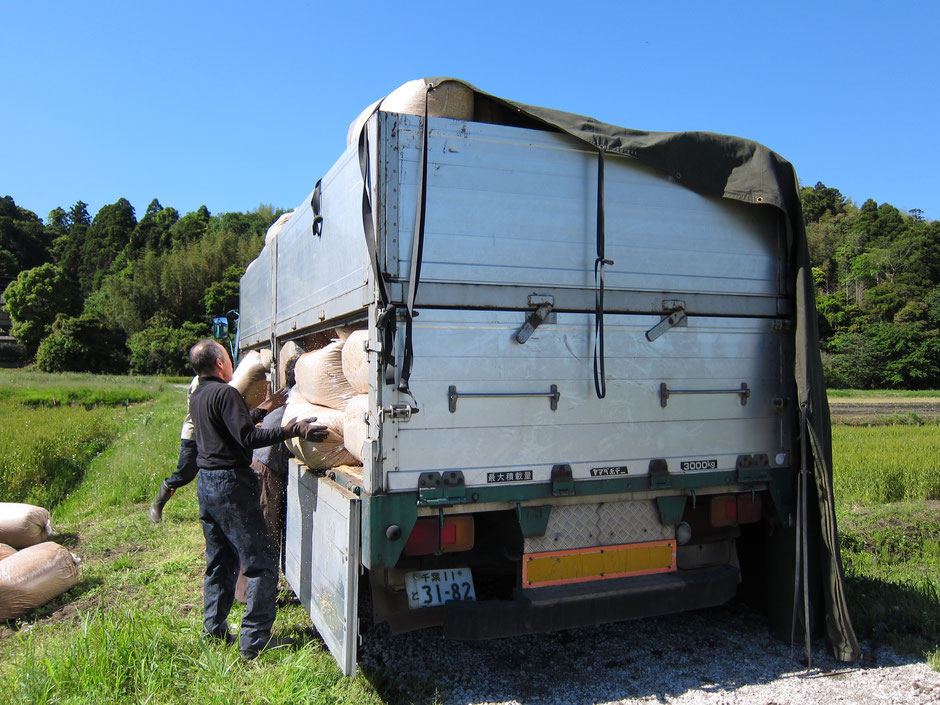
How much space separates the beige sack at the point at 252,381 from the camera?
6020 millimetres

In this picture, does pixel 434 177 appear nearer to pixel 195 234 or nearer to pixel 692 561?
pixel 692 561

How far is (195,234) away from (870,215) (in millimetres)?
78245

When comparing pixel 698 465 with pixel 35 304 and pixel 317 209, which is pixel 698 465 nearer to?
pixel 317 209

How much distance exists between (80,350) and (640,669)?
55.8 meters

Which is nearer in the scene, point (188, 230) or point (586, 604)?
point (586, 604)

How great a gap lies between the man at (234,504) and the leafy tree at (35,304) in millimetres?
62272

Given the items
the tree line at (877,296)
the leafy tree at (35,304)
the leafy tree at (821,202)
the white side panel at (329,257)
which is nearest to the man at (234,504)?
the white side panel at (329,257)

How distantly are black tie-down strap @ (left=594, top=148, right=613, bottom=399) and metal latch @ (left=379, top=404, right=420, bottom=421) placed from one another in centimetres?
102

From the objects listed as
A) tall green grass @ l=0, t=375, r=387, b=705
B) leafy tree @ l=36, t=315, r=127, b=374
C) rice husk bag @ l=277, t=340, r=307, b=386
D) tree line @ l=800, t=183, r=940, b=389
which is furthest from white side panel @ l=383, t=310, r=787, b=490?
leafy tree @ l=36, t=315, r=127, b=374

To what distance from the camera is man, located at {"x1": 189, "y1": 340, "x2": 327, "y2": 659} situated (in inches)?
149

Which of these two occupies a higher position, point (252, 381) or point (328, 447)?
point (252, 381)

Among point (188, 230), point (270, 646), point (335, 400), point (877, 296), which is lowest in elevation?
point (270, 646)

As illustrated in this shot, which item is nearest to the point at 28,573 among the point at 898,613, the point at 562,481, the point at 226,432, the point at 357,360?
the point at 226,432

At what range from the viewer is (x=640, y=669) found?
12.3 ft
